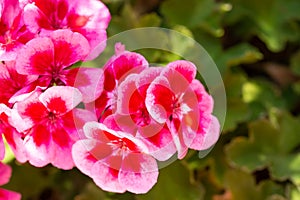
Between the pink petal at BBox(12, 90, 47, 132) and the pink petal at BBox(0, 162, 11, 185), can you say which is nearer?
the pink petal at BBox(12, 90, 47, 132)

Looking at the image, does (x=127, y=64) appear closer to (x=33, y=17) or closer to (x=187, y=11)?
(x=33, y=17)

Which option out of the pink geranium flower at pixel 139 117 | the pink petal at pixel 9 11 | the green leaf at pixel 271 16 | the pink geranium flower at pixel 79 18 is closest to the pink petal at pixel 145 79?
the pink geranium flower at pixel 139 117

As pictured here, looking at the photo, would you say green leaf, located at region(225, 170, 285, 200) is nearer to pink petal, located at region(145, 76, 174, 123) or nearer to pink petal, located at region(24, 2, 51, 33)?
pink petal, located at region(145, 76, 174, 123)

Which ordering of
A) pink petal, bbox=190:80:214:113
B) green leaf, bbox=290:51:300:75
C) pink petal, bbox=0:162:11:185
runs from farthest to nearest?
1. green leaf, bbox=290:51:300:75
2. pink petal, bbox=0:162:11:185
3. pink petal, bbox=190:80:214:113

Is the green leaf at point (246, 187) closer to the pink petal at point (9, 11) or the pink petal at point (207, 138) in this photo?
the pink petal at point (207, 138)

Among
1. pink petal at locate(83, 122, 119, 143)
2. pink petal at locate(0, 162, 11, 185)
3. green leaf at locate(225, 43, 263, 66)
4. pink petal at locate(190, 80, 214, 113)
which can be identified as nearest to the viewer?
pink petal at locate(83, 122, 119, 143)

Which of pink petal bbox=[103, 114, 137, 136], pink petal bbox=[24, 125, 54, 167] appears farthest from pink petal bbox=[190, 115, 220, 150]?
pink petal bbox=[24, 125, 54, 167]

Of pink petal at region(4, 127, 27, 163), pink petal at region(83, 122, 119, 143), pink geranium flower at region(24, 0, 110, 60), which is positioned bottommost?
pink petal at region(4, 127, 27, 163)

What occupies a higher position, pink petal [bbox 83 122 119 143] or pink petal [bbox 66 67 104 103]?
pink petal [bbox 66 67 104 103]
